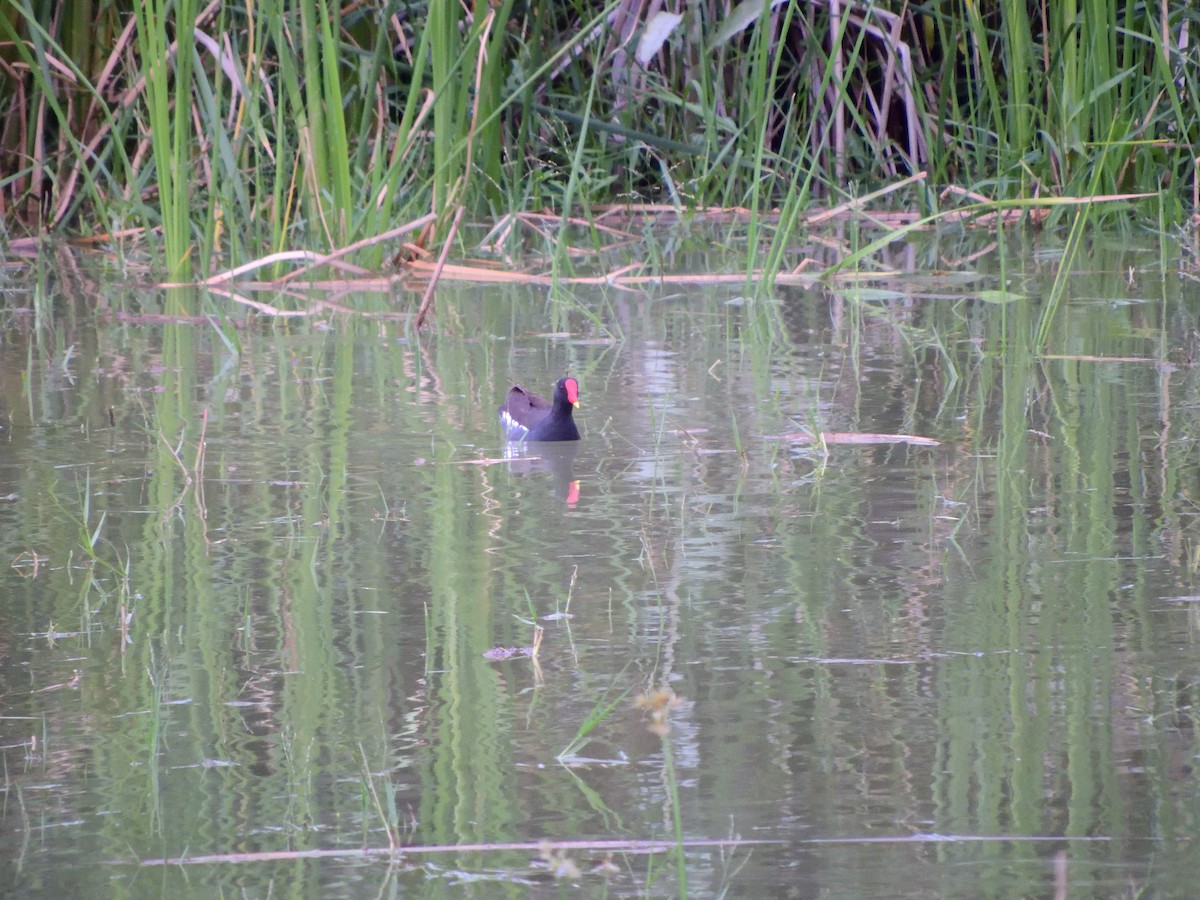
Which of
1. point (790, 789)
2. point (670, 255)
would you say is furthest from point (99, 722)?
point (670, 255)

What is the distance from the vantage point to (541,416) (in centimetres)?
396

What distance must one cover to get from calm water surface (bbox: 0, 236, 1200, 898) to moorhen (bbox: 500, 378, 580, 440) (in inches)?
2.2

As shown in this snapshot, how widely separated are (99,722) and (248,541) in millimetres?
835

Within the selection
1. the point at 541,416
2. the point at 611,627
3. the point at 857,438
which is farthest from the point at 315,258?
the point at 611,627

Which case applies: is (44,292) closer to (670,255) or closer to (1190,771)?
(670,255)

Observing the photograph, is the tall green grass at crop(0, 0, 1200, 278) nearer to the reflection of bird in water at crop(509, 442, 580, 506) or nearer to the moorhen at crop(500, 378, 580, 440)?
the moorhen at crop(500, 378, 580, 440)

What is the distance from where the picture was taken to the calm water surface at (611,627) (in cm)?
185

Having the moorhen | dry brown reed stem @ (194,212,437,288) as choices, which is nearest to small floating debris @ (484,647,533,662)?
the moorhen

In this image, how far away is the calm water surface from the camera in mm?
1853

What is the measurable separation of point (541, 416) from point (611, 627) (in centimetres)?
146

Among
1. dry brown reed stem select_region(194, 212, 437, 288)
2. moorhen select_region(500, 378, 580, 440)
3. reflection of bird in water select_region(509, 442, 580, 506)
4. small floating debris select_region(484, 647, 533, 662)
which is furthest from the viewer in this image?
dry brown reed stem select_region(194, 212, 437, 288)

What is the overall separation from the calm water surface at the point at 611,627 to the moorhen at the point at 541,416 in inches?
2.2

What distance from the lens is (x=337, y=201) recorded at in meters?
5.91

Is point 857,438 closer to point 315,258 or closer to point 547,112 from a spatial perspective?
point 315,258
